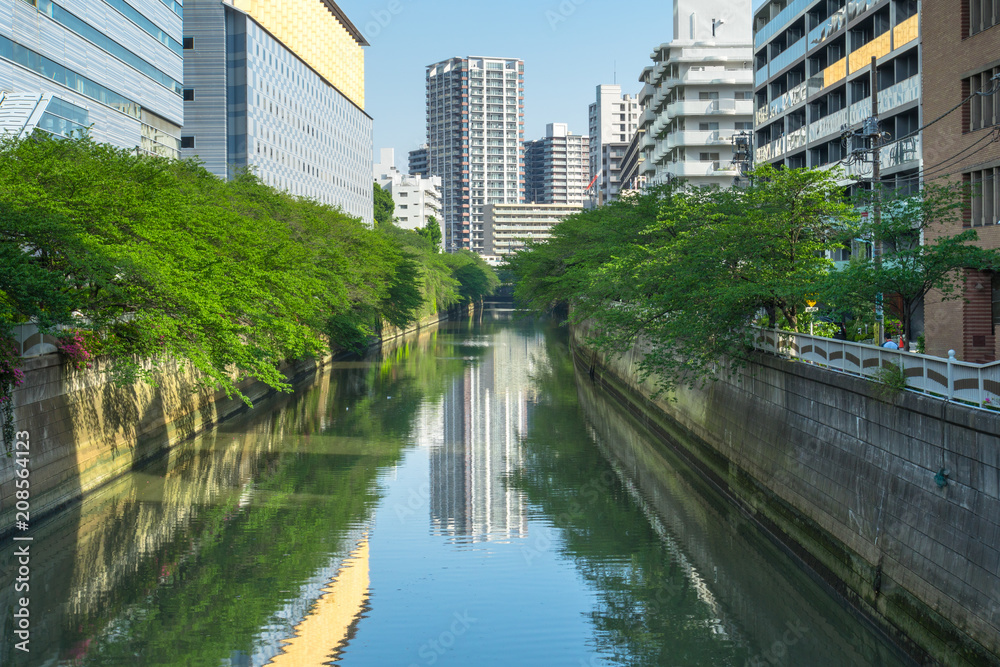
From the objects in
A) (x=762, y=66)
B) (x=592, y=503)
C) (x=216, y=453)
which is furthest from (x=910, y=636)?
(x=762, y=66)

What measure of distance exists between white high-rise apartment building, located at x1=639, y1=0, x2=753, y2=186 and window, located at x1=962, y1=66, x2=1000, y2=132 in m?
42.2

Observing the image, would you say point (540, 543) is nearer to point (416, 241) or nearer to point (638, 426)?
point (638, 426)

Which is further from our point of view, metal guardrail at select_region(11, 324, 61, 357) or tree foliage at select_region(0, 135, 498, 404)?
tree foliage at select_region(0, 135, 498, 404)

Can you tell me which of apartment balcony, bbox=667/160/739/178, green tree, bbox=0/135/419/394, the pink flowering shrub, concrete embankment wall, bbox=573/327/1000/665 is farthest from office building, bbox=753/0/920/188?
the pink flowering shrub

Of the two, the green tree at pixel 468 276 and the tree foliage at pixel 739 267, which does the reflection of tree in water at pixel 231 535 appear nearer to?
the tree foliage at pixel 739 267

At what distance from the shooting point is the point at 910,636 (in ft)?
43.8

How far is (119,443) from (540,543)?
12.3 meters

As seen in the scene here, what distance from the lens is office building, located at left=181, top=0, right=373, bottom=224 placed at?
78.8m

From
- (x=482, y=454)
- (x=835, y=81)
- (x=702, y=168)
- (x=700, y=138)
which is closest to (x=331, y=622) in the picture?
(x=482, y=454)

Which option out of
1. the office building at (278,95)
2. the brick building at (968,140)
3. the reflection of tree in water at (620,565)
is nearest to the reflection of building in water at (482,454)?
the reflection of tree in water at (620,565)

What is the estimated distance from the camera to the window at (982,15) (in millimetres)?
24609

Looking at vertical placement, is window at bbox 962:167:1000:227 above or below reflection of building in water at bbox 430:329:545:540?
above

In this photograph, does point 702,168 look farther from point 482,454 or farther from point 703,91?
point 482,454
